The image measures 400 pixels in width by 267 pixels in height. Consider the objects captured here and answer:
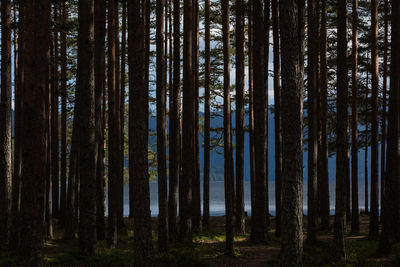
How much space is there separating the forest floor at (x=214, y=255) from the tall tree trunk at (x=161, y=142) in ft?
2.34

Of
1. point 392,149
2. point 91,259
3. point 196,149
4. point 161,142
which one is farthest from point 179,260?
point 196,149

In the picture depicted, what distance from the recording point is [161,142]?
14250mm

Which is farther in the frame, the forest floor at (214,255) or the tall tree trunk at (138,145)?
the forest floor at (214,255)

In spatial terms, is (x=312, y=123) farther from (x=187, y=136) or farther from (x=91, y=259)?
(x=91, y=259)

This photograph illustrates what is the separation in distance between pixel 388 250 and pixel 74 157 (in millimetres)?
11453

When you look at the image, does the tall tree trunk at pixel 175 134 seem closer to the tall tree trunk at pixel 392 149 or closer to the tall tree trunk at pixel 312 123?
the tall tree trunk at pixel 312 123

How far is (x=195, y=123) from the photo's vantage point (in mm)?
21406

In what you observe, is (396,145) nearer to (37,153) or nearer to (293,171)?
(293,171)

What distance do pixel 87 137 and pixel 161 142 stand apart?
9.95ft

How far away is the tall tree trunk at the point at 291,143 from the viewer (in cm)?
844

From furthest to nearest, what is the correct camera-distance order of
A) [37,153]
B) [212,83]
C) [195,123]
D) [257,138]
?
1. [212,83]
2. [195,123]
3. [257,138]
4. [37,153]

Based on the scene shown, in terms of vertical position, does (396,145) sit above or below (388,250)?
above

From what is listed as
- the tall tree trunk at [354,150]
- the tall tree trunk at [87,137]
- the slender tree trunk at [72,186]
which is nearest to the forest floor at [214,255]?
the slender tree trunk at [72,186]

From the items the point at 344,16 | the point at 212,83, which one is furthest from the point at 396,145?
the point at 212,83
